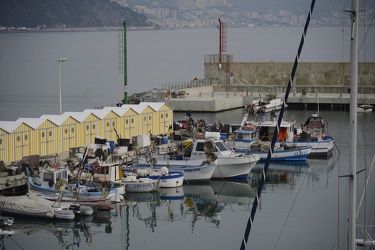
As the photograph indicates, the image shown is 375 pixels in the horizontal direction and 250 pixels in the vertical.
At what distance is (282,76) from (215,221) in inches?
1964

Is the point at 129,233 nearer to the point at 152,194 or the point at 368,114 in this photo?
the point at 152,194

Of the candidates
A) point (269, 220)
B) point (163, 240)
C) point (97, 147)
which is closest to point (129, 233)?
point (163, 240)

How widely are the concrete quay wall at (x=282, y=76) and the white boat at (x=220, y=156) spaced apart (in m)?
37.2

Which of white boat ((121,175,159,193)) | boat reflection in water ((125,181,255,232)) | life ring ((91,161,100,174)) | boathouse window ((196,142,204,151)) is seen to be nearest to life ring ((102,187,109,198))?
boat reflection in water ((125,181,255,232))

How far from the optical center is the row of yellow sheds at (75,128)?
40.2 meters

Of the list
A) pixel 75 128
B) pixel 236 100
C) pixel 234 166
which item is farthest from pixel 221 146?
pixel 236 100


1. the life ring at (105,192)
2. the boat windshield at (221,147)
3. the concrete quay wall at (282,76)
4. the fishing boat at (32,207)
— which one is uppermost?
the concrete quay wall at (282,76)

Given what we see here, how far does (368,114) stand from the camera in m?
70.8

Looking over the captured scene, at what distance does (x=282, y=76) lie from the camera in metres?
84.9

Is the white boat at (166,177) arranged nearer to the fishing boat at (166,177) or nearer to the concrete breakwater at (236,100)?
the fishing boat at (166,177)

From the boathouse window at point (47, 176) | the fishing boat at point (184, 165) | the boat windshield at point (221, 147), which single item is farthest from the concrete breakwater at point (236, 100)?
the boathouse window at point (47, 176)

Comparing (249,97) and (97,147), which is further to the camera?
(249,97)

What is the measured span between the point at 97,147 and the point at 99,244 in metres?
9.57

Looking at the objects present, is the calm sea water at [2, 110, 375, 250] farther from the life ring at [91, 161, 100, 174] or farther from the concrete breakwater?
the concrete breakwater
